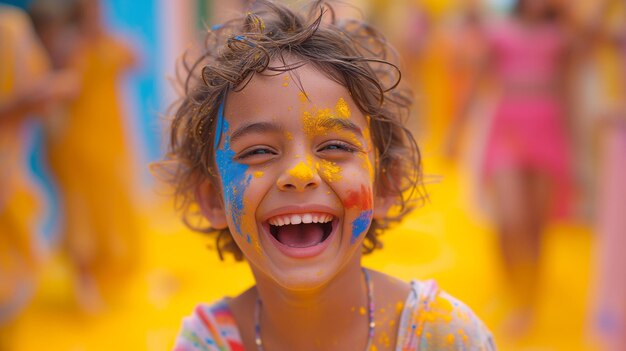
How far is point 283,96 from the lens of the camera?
4.37 feet

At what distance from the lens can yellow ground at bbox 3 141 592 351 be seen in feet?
13.0

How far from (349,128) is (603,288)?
85.4 inches

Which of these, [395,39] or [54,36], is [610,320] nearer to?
[54,36]

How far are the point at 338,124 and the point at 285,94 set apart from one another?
0.35 ft

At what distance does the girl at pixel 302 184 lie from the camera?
132 centimetres

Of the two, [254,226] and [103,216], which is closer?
[254,226]

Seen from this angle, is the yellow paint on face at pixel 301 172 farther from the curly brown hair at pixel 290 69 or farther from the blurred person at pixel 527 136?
the blurred person at pixel 527 136

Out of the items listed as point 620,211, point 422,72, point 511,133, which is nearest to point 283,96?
point 620,211

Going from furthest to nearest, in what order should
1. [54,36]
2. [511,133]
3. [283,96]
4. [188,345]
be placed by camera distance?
[54,36] < [511,133] < [188,345] < [283,96]

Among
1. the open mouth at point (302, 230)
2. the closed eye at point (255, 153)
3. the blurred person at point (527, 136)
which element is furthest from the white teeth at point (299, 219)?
the blurred person at point (527, 136)

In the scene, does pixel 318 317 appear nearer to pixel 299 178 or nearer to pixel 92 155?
pixel 299 178

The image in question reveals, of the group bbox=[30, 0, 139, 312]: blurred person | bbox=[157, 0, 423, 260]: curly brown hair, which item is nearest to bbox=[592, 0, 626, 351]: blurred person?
bbox=[157, 0, 423, 260]: curly brown hair

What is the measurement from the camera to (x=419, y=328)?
1.42m

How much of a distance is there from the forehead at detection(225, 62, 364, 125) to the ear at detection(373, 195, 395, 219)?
25cm
